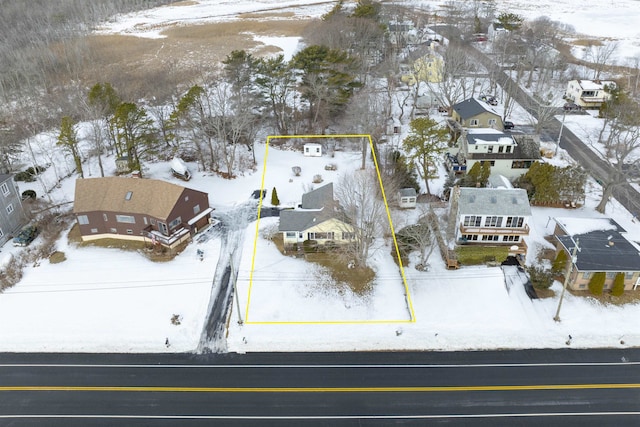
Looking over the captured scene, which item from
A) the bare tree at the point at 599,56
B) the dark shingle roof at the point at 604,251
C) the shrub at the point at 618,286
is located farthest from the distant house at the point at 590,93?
the shrub at the point at 618,286

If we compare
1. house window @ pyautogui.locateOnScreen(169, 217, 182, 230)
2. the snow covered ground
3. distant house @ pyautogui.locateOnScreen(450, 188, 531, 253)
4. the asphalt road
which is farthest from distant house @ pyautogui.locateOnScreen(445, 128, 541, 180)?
house window @ pyautogui.locateOnScreen(169, 217, 182, 230)

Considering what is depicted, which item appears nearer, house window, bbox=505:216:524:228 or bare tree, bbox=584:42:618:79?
house window, bbox=505:216:524:228

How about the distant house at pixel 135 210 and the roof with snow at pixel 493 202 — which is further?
the distant house at pixel 135 210

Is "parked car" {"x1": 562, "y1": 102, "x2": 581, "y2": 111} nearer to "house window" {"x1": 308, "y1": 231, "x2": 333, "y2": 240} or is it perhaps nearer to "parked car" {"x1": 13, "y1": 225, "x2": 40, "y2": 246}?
"house window" {"x1": 308, "y1": 231, "x2": 333, "y2": 240}

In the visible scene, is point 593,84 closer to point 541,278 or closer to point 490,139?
point 490,139

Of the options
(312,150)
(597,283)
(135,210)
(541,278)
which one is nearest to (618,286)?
(597,283)

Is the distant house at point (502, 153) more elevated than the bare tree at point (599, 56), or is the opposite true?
the bare tree at point (599, 56)

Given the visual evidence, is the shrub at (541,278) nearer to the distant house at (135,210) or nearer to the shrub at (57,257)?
the distant house at (135,210)
